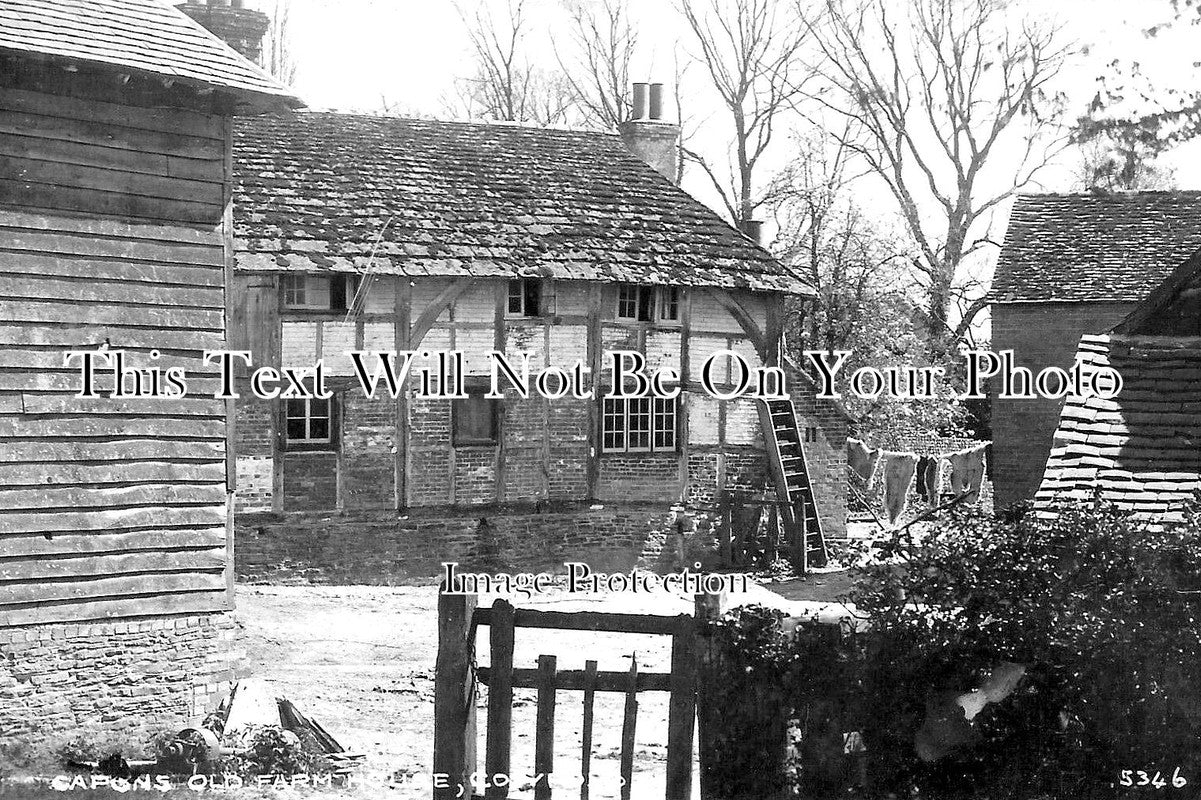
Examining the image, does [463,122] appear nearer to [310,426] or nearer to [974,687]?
[310,426]

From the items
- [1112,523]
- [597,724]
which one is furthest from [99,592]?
[1112,523]

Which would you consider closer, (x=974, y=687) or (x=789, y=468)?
(x=974, y=687)

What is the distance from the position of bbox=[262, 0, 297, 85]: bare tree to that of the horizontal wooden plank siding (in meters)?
8.05

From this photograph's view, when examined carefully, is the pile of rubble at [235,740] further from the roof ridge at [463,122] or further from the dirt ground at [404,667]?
the roof ridge at [463,122]

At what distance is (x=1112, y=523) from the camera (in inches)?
314

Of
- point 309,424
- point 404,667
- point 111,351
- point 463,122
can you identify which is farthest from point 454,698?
point 463,122

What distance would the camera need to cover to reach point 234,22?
67.3 ft

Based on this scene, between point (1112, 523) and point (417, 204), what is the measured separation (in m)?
13.7

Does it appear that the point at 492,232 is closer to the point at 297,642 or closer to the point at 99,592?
the point at 297,642

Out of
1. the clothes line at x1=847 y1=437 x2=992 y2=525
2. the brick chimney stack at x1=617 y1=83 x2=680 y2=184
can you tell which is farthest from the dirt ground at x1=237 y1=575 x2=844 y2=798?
the brick chimney stack at x1=617 y1=83 x2=680 y2=184

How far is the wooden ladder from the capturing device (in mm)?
21156

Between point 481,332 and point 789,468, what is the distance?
5446mm

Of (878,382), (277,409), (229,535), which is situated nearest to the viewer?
(229,535)

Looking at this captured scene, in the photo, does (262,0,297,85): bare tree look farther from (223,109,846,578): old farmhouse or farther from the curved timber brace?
the curved timber brace
